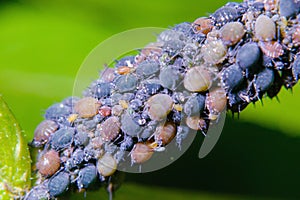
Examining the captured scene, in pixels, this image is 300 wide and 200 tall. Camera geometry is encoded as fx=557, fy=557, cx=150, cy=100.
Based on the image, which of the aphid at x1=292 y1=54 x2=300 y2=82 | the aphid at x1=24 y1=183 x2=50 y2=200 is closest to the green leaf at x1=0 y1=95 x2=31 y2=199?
the aphid at x1=24 y1=183 x2=50 y2=200

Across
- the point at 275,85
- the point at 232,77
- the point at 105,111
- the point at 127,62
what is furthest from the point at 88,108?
the point at 275,85

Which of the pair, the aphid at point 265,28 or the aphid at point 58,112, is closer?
the aphid at point 265,28

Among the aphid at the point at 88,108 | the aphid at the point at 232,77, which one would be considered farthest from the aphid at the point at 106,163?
the aphid at the point at 232,77

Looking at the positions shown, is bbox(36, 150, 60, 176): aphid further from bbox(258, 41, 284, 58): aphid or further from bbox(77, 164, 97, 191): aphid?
bbox(258, 41, 284, 58): aphid

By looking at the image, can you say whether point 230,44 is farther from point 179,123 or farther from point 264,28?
point 179,123

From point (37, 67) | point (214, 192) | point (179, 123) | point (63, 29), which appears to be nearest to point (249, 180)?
point (214, 192)

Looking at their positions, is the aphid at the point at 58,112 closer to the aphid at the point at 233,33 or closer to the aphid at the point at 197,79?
the aphid at the point at 197,79

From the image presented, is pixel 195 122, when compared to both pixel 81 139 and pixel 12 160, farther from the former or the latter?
pixel 12 160
